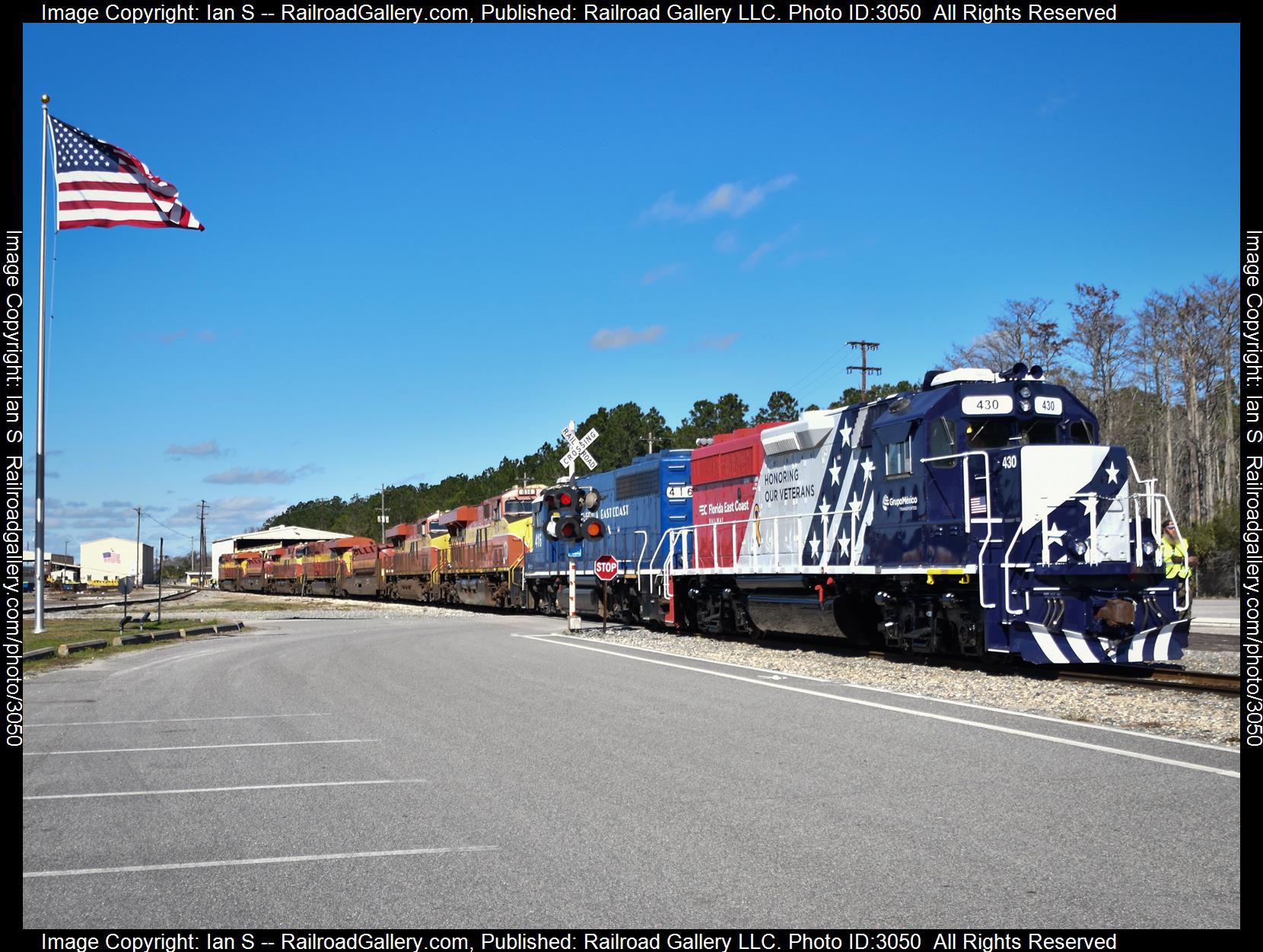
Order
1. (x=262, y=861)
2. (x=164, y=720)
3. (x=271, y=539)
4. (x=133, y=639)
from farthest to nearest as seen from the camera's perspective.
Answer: (x=271, y=539) → (x=133, y=639) → (x=164, y=720) → (x=262, y=861)

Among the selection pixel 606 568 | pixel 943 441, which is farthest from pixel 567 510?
pixel 943 441

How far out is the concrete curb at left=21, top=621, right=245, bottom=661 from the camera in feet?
63.9

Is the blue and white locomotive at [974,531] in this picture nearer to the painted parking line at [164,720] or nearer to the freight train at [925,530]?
the freight train at [925,530]

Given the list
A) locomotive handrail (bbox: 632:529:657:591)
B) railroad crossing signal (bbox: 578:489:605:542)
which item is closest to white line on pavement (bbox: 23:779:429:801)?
railroad crossing signal (bbox: 578:489:605:542)

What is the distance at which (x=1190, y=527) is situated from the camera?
140ft

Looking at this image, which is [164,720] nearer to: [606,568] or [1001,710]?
[1001,710]

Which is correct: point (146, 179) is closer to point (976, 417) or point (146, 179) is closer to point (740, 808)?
point (976, 417)

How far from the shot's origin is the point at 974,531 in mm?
14516

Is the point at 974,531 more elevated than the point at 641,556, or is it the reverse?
the point at 974,531

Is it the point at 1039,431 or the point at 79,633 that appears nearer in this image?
the point at 1039,431

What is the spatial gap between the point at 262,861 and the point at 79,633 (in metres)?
23.3
